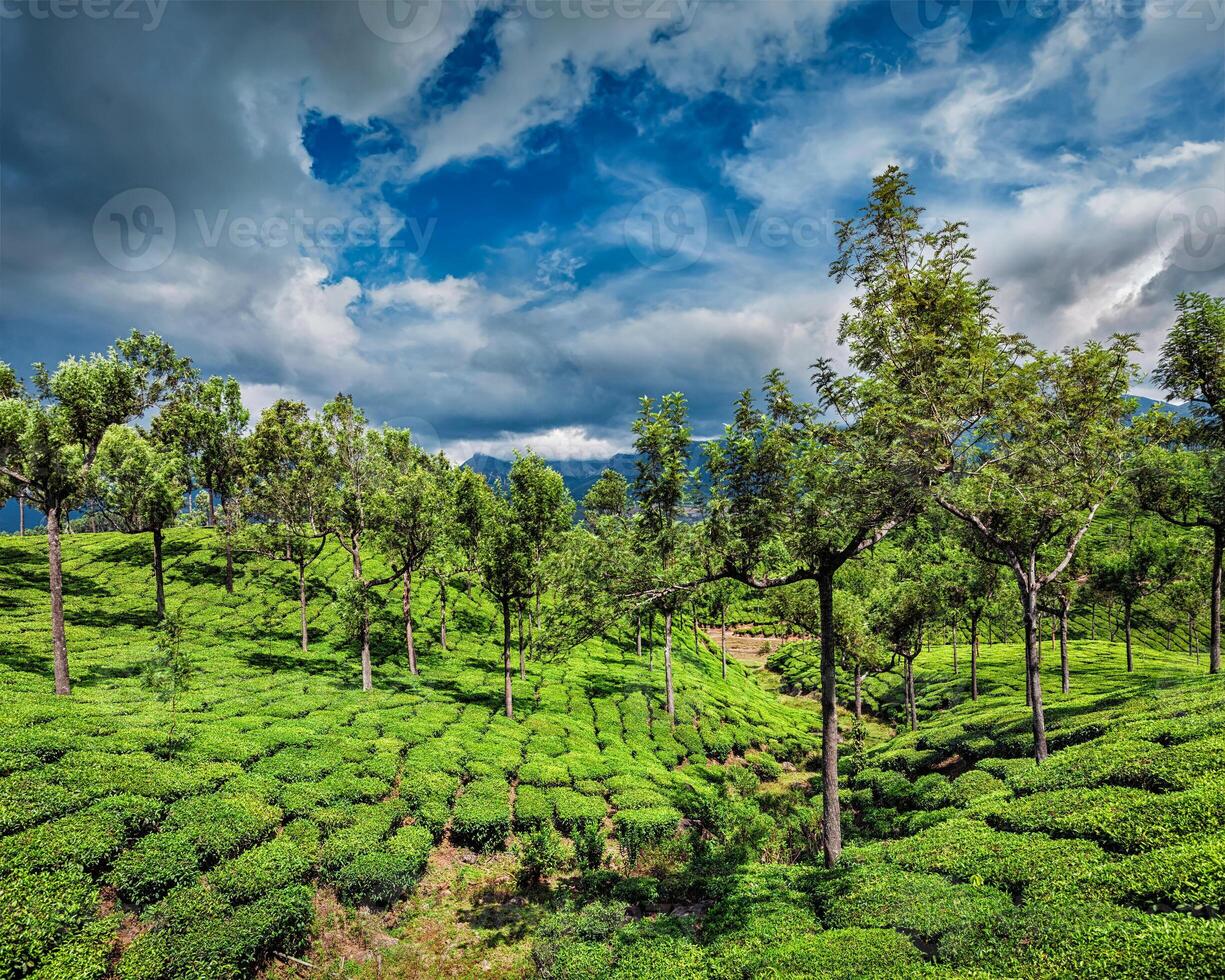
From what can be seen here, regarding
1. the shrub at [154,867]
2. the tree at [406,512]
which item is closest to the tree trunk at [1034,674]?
the shrub at [154,867]

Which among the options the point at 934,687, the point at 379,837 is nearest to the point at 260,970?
the point at 379,837

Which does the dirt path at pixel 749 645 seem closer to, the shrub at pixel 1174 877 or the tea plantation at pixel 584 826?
the tea plantation at pixel 584 826

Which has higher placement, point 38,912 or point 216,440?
point 216,440

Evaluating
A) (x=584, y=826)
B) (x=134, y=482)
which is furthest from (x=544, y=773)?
(x=134, y=482)

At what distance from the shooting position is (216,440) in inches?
1788

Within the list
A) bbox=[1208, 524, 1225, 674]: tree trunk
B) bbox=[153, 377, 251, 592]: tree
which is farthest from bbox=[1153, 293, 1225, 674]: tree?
bbox=[153, 377, 251, 592]: tree

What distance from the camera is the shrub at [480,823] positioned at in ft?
61.7

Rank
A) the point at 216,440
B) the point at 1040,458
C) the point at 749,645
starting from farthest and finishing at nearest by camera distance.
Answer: the point at 749,645 < the point at 216,440 < the point at 1040,458

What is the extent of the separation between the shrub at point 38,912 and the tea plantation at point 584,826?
5 centimetres

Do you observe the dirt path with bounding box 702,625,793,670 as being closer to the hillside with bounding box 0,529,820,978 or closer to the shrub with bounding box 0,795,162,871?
the hillside with bounding box 0,529,820,978

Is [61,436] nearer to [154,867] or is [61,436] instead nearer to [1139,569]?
[154,867]

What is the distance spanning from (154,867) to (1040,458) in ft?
94.7

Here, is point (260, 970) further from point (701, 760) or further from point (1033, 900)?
point (701, 760)

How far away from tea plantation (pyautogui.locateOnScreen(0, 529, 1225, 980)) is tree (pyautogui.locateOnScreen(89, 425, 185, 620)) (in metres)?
8.25
